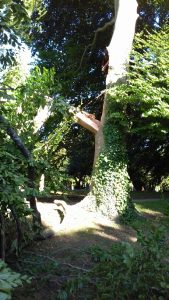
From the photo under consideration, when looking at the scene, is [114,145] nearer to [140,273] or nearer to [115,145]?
[115,145]

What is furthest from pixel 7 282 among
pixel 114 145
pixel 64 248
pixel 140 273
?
pixel 114 145

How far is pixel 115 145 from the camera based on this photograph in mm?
Result: 11133

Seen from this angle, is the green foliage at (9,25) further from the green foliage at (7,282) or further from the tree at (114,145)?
the tree at (114,145)

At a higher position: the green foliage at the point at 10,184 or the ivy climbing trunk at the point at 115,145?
the ivy climbing trunk at the point at 115,145

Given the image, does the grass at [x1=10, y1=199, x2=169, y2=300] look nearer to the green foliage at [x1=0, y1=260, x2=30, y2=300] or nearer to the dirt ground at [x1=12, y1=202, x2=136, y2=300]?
the dirt ground at [x1=12, y1=202, x2=136, y2=300]

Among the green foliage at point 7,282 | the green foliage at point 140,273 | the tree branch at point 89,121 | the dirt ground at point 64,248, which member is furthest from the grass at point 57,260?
the tree branch at point 89,121

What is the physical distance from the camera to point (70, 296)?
205 inches

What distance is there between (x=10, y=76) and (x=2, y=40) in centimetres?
825

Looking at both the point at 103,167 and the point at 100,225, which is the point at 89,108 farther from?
the point at 100,225

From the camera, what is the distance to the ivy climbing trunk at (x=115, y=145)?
10.6m

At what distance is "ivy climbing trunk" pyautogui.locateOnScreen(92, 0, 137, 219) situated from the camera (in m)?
10.6

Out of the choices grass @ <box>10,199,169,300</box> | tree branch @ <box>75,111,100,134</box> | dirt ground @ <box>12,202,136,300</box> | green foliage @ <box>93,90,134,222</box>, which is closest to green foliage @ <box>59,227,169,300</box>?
grass @ <box>10,199,169,300</box>

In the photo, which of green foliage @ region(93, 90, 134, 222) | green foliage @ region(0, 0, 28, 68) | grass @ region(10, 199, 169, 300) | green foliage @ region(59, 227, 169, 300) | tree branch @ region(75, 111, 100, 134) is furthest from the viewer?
tree branch @ region(75, 111, 100, 134)

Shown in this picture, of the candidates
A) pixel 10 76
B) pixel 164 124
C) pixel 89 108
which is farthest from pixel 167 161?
pixel 10 76
